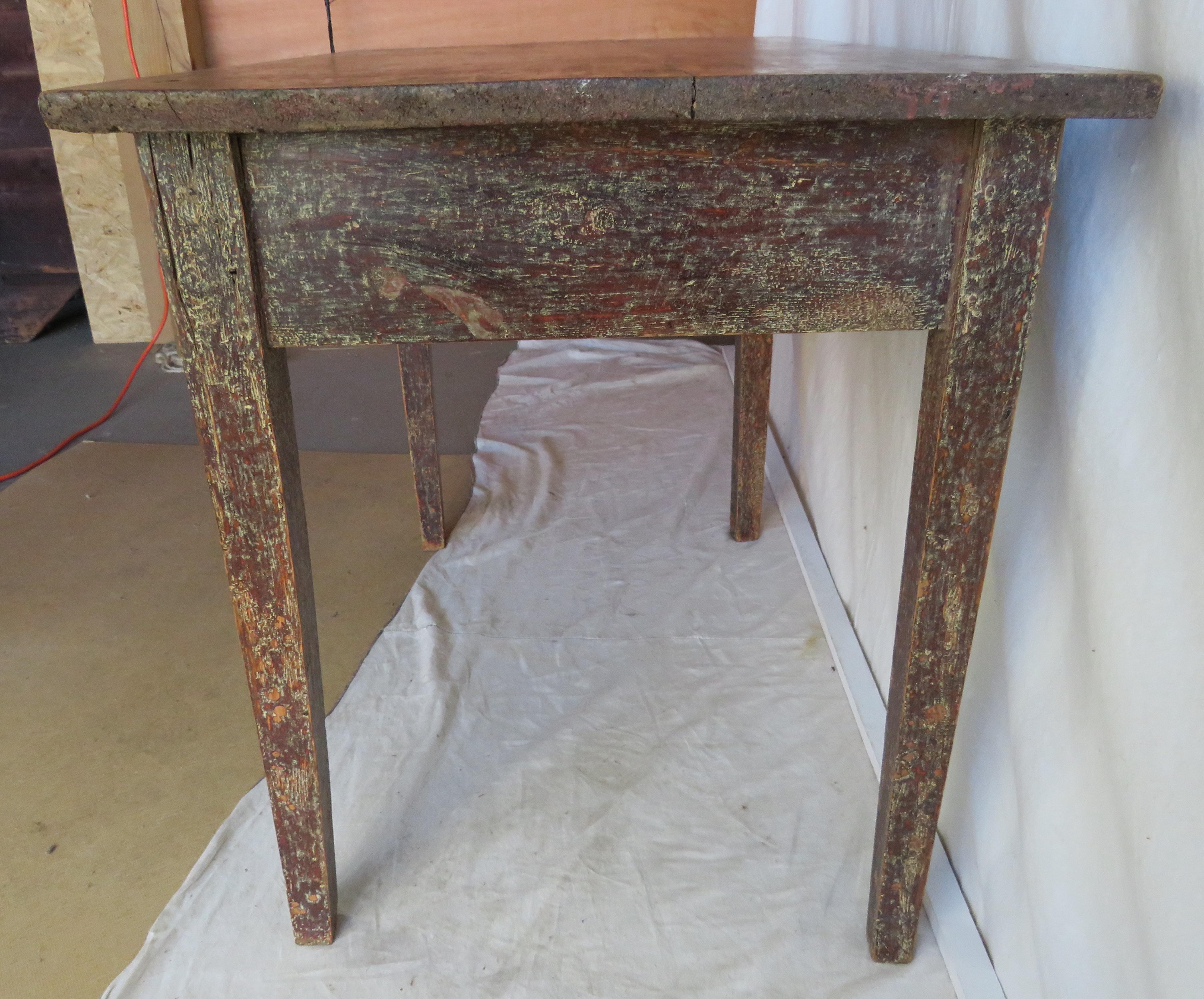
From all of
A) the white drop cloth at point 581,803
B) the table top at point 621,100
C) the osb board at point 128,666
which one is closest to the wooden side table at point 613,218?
the table top at point 621,100

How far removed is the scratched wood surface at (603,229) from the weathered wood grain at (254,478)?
0.9 inches

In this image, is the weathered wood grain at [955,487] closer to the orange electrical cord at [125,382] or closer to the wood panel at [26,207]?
the orange electrical cord at [125,382]

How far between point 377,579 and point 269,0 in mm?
2004

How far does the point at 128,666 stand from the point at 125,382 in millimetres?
1459

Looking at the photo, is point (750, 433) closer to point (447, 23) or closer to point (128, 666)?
point (128, 666)

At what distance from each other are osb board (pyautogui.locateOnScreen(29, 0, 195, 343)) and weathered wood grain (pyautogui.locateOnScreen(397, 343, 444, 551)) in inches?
67.5

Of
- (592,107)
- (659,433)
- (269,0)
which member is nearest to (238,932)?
(592,107)

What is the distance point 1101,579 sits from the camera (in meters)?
0.64

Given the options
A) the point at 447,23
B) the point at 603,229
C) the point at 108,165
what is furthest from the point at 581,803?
the point at 108,165

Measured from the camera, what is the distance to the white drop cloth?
83 cm

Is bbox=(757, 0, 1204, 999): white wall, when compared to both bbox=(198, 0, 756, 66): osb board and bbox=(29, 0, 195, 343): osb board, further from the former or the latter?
bbox=(29, 0, 195, 343): osb board

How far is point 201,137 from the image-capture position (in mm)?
554

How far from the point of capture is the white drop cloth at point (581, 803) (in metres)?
0.83

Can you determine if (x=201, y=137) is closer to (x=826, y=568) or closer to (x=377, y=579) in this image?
(x=377, y=579)
